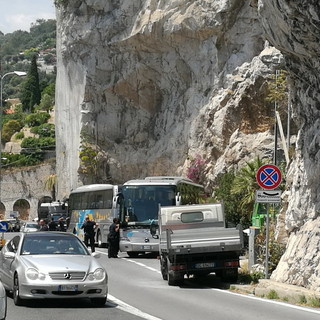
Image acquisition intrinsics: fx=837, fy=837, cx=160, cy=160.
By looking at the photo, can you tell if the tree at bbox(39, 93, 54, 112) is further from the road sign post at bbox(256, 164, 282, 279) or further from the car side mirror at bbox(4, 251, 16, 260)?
the car side mirror at bbox(4, 251, 16, 260)

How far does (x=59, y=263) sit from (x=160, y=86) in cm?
4779

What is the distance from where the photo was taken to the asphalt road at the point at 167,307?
1492 centimetres

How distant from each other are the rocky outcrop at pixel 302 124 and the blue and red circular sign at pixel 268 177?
109 cm

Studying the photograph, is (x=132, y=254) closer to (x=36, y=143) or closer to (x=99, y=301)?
(x=99, y=301)

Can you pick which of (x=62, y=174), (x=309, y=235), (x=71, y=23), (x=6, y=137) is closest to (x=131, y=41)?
(x=71, y=23)

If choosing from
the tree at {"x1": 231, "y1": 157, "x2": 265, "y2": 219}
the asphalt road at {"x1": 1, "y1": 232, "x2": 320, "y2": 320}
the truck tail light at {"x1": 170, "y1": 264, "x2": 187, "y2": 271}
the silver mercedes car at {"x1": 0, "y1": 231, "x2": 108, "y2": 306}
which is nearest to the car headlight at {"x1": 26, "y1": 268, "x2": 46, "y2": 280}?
the silver mercedes car at {"x1": 0, "y1": 231, "x2": 108, "y2": 306}

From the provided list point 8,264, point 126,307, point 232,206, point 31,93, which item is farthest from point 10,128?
point 126,307

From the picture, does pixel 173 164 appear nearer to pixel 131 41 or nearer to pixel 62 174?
pixel 131 41

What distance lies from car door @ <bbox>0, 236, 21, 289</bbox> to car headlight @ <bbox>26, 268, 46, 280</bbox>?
38.4 inches

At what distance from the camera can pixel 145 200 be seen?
36.2 meters

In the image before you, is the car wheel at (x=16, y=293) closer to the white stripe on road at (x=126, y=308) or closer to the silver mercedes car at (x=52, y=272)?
the silver mercedes car at (x=52, y=272)

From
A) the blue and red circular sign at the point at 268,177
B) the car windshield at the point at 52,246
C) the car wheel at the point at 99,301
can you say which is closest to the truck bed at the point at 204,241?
the blue and red circular sign at the point at 268,177

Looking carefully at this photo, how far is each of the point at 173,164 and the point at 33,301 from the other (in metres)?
44.0

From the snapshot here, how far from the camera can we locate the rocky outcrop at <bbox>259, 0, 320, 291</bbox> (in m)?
19.7
